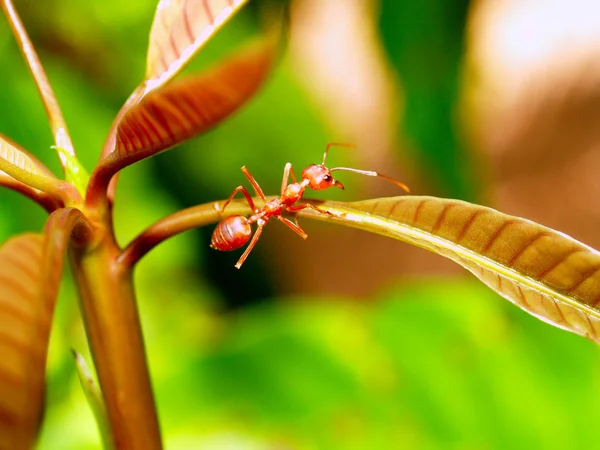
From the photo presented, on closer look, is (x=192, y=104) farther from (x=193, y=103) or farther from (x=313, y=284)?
(x=313, y=284)

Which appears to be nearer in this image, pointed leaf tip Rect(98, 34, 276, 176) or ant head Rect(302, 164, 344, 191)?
pointed leaf tip Rect(98, 34, 276, 176)

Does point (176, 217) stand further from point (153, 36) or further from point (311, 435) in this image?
point (311, 435)

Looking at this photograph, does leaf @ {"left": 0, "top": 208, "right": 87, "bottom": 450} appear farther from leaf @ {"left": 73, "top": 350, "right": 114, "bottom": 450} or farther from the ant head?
the ant head

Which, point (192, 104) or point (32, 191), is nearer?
point (192, 104)

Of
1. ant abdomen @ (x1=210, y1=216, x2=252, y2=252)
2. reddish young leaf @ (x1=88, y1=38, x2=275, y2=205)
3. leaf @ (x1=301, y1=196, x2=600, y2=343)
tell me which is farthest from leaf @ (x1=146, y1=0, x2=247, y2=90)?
ant abdomen @ (x1=210, y1=216, x2=252, y2=252)

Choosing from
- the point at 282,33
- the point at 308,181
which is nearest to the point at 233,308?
the point at 308,181

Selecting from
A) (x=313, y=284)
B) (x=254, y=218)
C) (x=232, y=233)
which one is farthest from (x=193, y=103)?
(x=313, y=284)
